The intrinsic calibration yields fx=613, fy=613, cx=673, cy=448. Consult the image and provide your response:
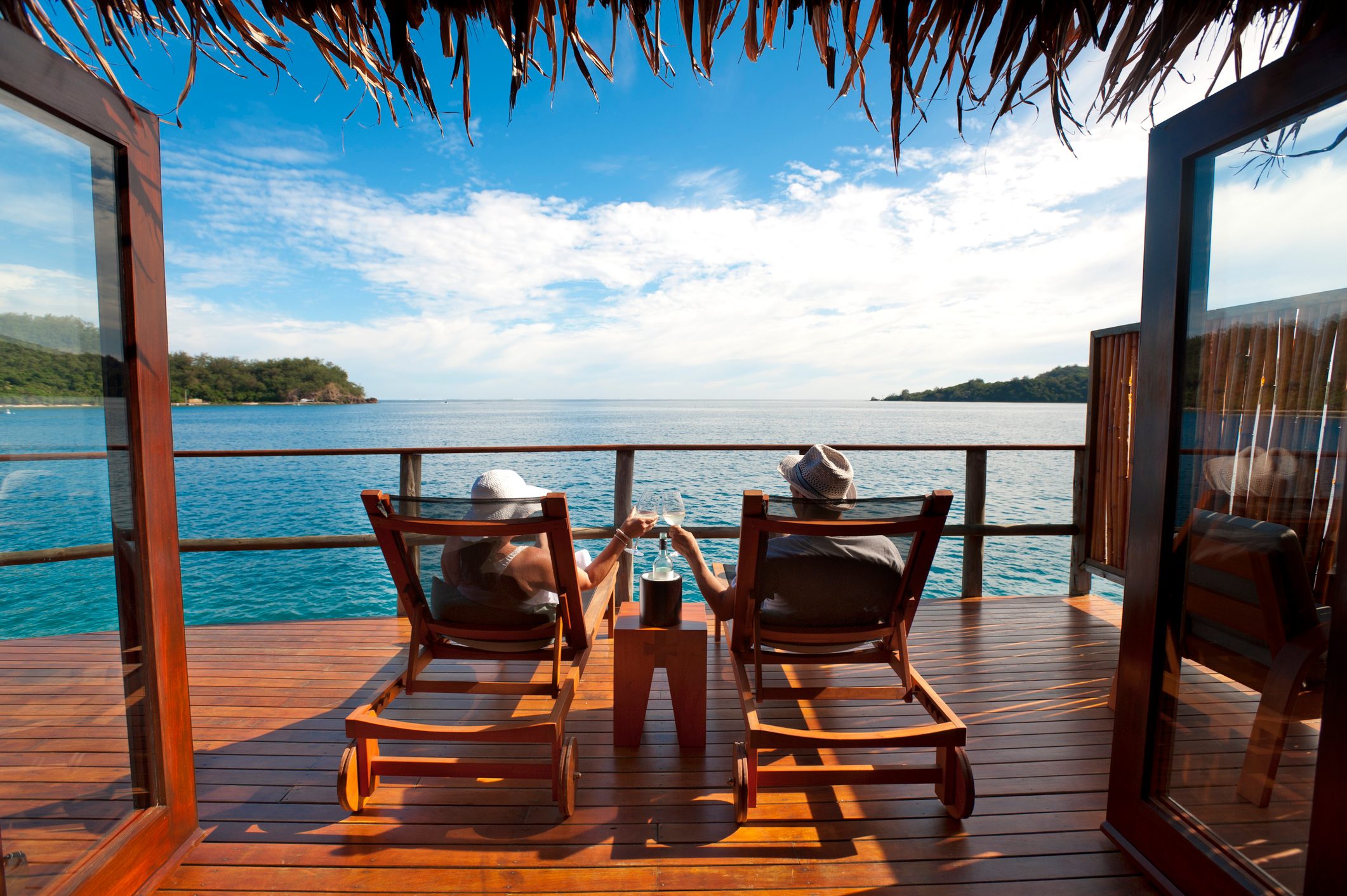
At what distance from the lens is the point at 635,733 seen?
7.28ft

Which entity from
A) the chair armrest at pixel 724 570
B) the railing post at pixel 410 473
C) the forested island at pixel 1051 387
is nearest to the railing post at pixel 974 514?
the forested island at pixel 1051 387

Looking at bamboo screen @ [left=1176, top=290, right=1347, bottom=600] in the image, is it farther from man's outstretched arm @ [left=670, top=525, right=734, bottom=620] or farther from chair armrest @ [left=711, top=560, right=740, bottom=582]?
chair armrest @ [left=711, top=560, right=740, bottom=582]

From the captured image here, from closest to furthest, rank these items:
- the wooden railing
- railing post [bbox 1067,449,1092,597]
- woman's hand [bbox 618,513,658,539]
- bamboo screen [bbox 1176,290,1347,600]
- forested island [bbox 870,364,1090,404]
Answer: bamboo screen [bbox 1176,290,1347,600] → woman's hand [bbox 618,513,658,539] → the wooden railing → railing post [bbox 1067,449,1092,597] → forested island [bbox 870,364,1090,404]

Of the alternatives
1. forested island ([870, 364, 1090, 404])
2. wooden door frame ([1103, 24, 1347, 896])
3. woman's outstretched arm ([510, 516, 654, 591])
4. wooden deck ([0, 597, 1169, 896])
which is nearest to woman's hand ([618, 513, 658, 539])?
woman's outstretched arm ([510, 516, 654, 591])

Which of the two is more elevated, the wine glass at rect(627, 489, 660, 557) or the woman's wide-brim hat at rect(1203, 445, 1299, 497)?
the woman's wide-brim hat at rect(1203, 445, 1299, 497)

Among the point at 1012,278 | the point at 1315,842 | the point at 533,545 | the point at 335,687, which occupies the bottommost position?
the point at 335,687

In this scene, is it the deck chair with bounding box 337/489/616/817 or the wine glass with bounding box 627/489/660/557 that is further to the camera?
the wine glass with bounding box 627/489/660/557

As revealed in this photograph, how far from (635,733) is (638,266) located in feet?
115

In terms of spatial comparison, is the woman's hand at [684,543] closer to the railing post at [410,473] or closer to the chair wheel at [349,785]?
the chair wheel at [349,785]

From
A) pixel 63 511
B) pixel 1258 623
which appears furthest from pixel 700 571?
pixel 63 511

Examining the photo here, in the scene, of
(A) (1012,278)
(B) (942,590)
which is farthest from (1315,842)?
(A) (1012,278)

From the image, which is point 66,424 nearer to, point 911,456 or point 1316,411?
point 1316,411

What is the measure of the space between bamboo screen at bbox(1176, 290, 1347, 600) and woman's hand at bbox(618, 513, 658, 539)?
63.9 inches

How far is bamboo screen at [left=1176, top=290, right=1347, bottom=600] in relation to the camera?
48.1 inches
